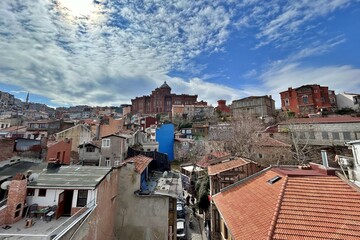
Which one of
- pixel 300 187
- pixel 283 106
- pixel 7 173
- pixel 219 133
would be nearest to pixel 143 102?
pixel 219 133

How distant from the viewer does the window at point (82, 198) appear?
33.7 ft

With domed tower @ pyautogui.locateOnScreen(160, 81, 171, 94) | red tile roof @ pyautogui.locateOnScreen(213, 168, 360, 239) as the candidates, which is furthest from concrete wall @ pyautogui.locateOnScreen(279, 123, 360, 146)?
domed tower @ pyautogui.locateOnScreen(160, 81, 171, 94)

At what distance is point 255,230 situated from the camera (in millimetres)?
7527

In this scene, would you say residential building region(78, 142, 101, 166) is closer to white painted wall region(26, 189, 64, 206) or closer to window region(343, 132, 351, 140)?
white painted wall region(26, 189, 64, 206)

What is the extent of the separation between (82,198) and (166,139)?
32560 millimetres

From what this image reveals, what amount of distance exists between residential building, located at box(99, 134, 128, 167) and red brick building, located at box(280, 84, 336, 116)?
44272 millimetres

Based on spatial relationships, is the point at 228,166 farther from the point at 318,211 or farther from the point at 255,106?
the point at 255,106

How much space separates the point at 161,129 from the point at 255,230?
36934mm

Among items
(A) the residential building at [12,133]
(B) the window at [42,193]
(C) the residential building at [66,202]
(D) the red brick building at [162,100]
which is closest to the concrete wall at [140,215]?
(C) the residential building at [66,202]

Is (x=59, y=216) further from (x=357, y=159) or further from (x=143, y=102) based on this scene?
(x=143, y=102)

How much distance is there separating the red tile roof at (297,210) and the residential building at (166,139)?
31.2m

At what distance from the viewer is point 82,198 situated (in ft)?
33.9

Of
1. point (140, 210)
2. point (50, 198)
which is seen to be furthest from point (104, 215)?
point (50, 198)

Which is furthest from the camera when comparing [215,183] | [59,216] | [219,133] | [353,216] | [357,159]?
[219,133]
